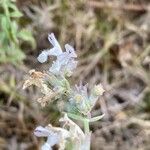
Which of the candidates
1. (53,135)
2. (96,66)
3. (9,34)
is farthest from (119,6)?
(53,135)

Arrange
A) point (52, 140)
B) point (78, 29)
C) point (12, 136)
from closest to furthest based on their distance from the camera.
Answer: point (52, 140) → point (12, 136) → point (78, 29)

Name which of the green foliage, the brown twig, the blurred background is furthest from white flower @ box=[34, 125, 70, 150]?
the brown twig

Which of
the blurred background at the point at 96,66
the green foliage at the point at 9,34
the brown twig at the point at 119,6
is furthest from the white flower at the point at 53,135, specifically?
the brown twig at the point at 119,6

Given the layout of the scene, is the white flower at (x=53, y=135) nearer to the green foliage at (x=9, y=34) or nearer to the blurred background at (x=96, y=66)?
the green foliage at (x=9, y=34)

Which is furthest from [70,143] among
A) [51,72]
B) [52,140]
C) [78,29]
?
[78,29]

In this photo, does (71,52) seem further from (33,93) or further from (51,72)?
(33,93)

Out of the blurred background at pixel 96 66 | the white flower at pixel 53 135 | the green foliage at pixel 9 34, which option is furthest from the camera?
the blurred background at pixel 96 66

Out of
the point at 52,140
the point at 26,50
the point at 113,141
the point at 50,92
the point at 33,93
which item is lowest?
the point at 52,140

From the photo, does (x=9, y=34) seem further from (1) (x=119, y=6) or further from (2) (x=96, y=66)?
(1) (x=119, y=6)
